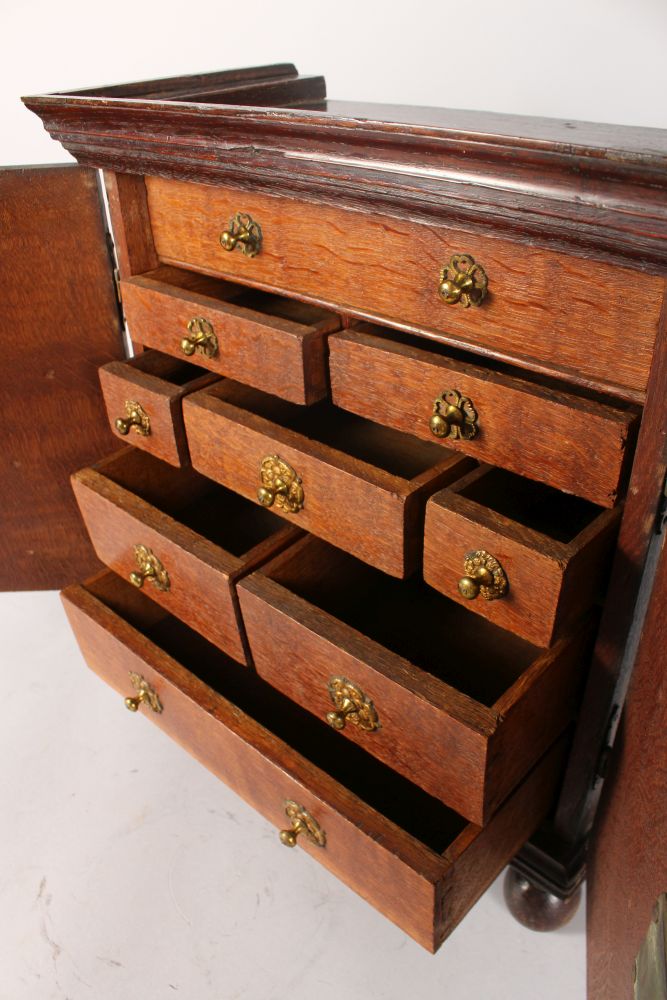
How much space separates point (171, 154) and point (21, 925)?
948 millimetres

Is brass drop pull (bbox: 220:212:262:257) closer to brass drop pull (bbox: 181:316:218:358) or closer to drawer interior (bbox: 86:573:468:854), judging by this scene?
brass drop pull (bbox: 181:316:218:358)

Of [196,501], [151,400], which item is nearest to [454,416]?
[151,400]

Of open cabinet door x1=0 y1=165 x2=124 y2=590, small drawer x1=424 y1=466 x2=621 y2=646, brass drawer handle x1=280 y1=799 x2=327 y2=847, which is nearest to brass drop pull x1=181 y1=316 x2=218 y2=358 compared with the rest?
open cabinet door x1=0 y1=165 x2=124 y2=590

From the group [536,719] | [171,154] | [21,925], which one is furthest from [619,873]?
[171,154]

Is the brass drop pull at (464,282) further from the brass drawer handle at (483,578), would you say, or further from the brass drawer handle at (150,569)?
the brass drawer handle at (150,569)

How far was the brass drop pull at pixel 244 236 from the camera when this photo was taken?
884mm

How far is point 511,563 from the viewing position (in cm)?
71

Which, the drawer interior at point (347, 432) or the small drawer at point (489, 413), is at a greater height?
the small drawer at point (489, 413)

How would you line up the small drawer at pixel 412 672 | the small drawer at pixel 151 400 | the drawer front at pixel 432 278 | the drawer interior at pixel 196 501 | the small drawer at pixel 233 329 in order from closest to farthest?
the drawer front at pixel 432 278
the small drawer at pixel 412 672
the small drawer at pixel 233 329
the small drawer at pixel 151 400
the drawer interior at pixel 196 501

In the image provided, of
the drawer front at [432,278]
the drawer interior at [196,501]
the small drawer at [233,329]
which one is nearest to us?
the drawer front at [432,278]

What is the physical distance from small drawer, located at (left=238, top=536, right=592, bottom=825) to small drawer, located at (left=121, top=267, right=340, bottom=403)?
0.19 meters

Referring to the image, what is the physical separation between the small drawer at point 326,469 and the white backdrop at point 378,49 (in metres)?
0.50

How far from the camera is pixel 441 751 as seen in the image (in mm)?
772

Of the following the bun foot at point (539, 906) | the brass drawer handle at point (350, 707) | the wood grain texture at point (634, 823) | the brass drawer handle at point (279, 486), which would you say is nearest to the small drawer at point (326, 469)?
the brass drawer handle at point (279, 486)
